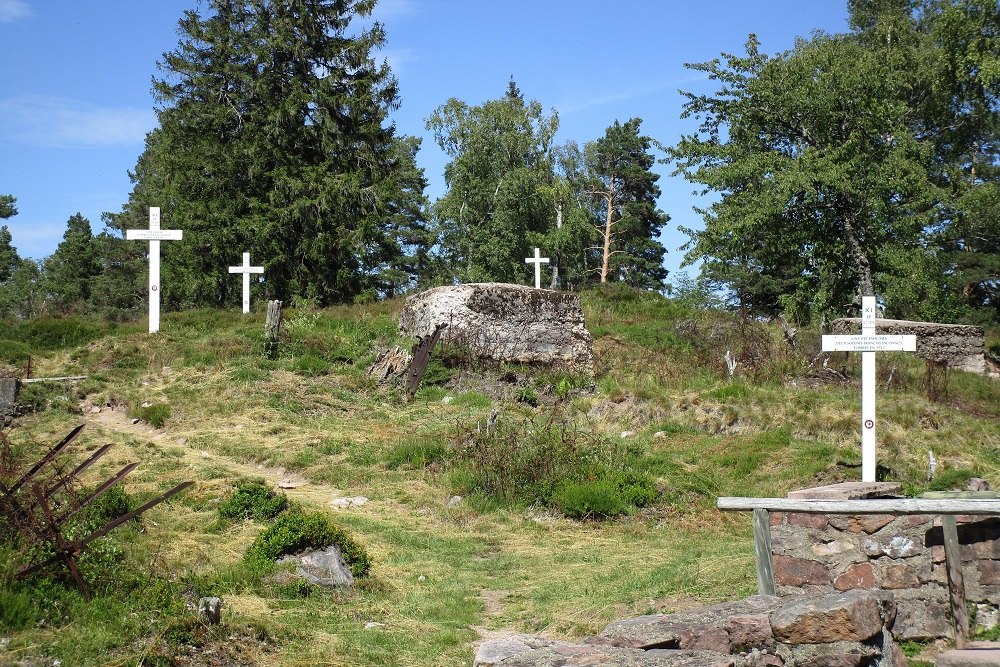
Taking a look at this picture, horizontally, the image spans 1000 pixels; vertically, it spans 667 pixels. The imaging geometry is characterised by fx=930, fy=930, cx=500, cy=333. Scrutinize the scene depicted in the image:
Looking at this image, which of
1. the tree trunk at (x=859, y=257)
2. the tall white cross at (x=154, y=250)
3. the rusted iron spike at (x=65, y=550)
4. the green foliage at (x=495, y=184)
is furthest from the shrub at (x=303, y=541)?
the green foliage at (x=495, y=184)

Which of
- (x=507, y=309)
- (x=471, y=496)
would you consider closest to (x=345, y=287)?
(x=507, y=309)

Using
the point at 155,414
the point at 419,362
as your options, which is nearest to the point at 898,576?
the point at 419,362

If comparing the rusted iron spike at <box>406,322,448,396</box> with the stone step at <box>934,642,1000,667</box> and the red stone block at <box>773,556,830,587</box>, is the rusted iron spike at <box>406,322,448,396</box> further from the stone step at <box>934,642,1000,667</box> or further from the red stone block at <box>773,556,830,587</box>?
the stone step at <box>934,642,1000,667</box>

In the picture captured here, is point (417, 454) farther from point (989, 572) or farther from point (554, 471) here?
point (989, 572)

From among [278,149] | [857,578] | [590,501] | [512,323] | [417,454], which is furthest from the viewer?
[278,149]

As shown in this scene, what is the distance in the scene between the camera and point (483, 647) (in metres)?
5.67

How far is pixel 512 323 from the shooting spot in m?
19.2

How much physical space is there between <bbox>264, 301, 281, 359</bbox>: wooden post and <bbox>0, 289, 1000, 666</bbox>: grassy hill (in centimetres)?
28

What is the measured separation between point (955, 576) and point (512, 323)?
13182 mm

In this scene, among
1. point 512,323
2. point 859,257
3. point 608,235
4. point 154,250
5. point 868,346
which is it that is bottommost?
point 868,346

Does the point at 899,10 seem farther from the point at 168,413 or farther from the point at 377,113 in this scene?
the point at 168,413

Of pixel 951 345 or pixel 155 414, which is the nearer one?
pixel 155 414

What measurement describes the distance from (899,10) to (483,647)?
1748 inches

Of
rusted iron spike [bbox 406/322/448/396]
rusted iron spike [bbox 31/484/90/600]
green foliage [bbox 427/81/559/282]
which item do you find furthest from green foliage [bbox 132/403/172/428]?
green foliage [bbox 427/81/559/282]
